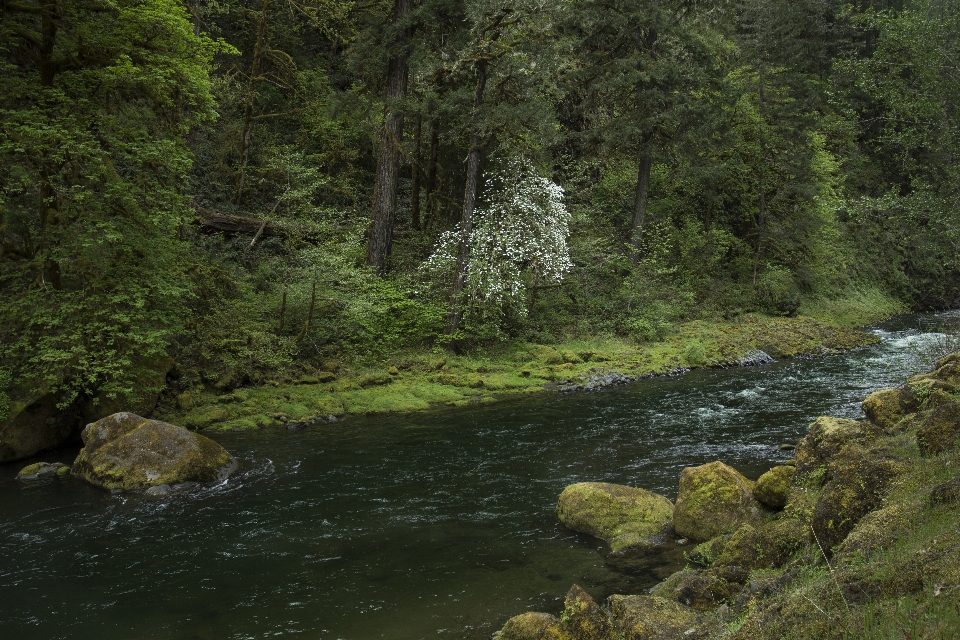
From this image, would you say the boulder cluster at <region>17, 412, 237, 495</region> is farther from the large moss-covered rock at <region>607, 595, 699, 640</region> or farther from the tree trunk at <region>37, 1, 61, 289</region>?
the large moss-covered rock at <region>607, 595, 699, 640</region>

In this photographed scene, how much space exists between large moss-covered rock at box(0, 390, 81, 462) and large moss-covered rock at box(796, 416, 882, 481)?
1228 centimetres

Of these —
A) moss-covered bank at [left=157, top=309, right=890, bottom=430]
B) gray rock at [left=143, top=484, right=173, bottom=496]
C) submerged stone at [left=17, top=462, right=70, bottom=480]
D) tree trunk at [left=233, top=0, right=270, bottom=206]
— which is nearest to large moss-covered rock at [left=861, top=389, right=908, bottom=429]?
moss-covered bank at [left=157, top=309, right=890, bottom=430]

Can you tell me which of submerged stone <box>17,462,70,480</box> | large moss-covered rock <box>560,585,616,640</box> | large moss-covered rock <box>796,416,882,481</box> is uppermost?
large moss-covered rock <box>796,416,882,481</box>

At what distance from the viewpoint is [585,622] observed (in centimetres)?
496

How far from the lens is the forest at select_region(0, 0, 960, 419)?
1197 cm

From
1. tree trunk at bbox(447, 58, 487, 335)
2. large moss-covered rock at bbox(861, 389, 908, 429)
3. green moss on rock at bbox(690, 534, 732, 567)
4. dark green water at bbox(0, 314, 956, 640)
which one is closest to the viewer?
dark green water at bbox(0, 314, 956, 640)

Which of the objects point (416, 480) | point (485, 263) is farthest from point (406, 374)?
point (416, 480)

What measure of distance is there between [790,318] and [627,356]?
34.7 feet

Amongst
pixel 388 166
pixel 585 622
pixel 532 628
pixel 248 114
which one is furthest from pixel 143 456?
pixel 248 114

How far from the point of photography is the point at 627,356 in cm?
1939

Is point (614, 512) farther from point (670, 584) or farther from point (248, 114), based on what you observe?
point (248, 114)

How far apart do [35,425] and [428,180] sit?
52.4ft

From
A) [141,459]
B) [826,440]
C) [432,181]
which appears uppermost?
[432,181]

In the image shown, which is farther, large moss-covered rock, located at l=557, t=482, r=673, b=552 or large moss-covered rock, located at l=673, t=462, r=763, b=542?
large moss-covered rock, located at l=557, t=482, r=673, b=552
